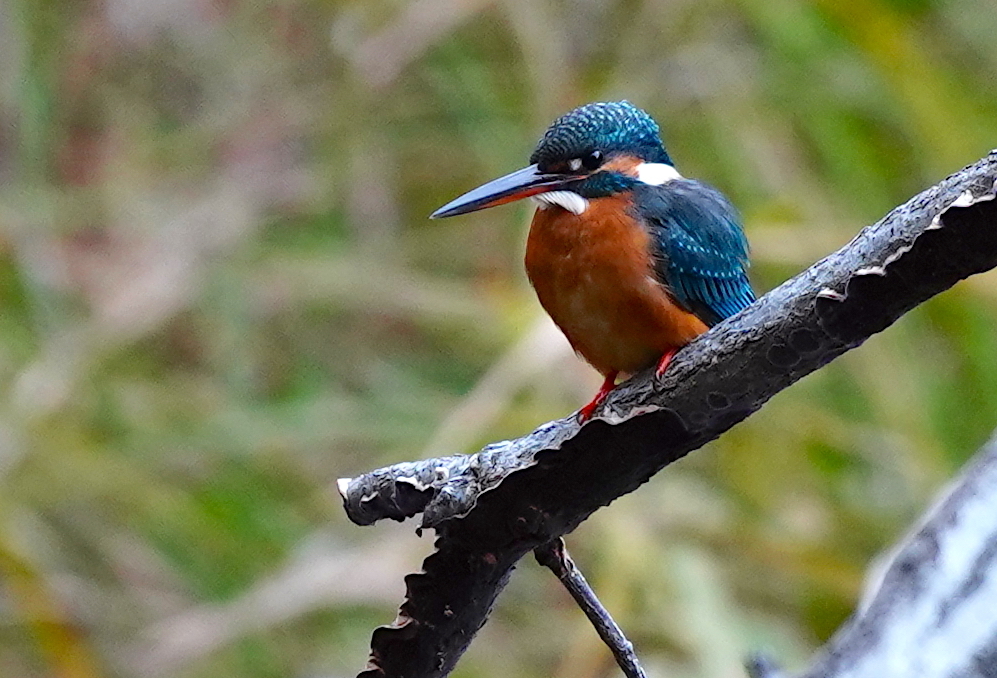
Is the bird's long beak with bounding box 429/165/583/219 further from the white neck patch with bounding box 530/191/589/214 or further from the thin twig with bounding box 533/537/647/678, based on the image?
the thin twig with bounding box 533/537/647/678

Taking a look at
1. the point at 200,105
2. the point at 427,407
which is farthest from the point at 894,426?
the point at 200,105

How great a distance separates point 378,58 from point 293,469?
23.4 inches

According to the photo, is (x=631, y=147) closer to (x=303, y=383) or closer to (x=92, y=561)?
(x=303, y=383)

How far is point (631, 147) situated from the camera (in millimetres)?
925

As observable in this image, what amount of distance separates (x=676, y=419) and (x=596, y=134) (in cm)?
46

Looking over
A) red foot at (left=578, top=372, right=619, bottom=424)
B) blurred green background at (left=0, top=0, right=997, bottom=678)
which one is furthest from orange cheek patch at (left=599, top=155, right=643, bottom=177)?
blurred green background at (left=0, top=0, right=997, bottom=678)

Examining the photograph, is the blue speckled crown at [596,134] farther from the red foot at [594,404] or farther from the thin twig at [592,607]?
the thin twig at [592,607]

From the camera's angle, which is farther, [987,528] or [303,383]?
[303,383]

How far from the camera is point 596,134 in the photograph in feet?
2.97

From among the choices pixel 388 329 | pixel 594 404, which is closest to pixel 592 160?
pixel 594 404

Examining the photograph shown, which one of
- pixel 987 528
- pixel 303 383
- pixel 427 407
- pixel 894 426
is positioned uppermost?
pixel 303 383

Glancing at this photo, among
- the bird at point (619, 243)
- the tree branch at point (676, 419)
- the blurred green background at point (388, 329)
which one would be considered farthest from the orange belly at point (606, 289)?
the blurred green background at point (388, 329)

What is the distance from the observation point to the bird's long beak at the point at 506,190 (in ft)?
2.63

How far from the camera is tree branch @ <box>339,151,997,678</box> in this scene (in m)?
0.43
